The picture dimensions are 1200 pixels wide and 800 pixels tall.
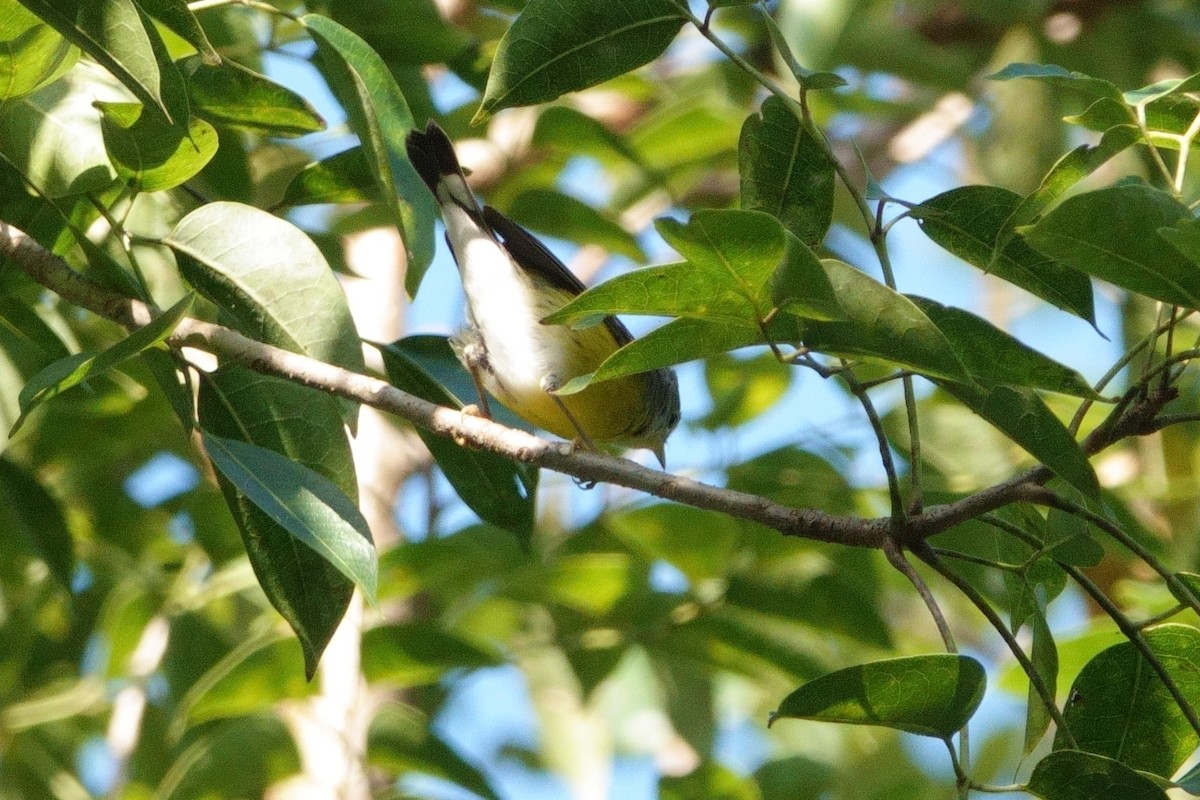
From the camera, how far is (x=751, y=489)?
9.82 ft

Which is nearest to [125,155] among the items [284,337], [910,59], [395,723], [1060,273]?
[284,337]

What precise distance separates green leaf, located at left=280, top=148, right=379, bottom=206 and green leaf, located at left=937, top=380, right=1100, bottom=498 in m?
1.11

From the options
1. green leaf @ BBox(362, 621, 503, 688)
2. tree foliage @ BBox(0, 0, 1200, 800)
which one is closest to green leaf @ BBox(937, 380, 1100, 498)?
tree foliage @ BBox(0, 0, 1200, 800)

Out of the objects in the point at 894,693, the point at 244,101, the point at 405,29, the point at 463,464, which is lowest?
the point at 894,693

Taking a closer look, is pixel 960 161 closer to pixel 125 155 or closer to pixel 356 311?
pixel 356 311

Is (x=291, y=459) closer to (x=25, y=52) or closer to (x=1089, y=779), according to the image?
(x=25, y=52)

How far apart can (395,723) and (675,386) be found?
4.91ft

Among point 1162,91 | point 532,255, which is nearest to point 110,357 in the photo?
point 1162,91

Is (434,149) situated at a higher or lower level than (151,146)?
higher

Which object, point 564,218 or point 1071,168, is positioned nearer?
point 1071,168

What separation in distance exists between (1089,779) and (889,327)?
1.96ft

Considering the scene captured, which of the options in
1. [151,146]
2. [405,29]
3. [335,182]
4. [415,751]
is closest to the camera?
[151,146]

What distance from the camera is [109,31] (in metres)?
1.51

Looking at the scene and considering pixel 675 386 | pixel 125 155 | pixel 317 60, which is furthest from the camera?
pixel 675 386
